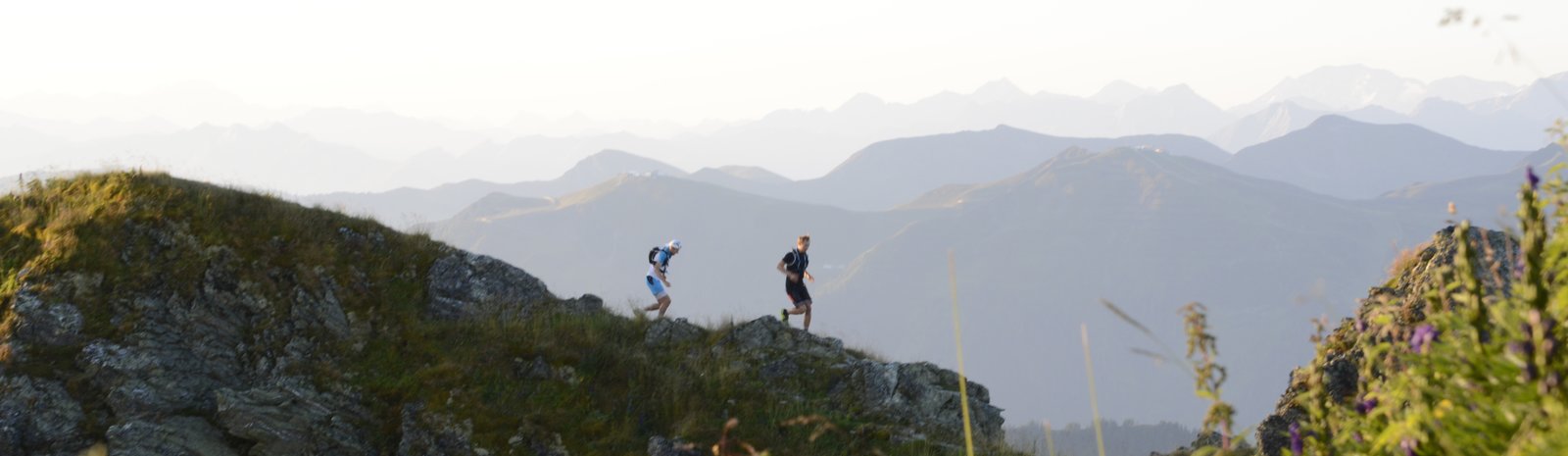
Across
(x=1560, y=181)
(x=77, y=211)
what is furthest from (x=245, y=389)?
(x=1560, y=181)

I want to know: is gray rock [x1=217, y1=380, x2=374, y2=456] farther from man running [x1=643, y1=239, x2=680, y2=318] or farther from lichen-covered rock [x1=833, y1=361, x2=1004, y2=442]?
man running [x1=643, y1=239, x2=680, y2=318]

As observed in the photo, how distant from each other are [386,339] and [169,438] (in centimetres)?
339

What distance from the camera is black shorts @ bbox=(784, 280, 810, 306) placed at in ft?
70.9

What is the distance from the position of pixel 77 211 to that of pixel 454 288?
5.11m

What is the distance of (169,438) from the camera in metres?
11.1

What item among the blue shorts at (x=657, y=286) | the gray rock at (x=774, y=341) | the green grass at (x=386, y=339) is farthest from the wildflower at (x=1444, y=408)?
the blue shorts at (x=657, y=286)

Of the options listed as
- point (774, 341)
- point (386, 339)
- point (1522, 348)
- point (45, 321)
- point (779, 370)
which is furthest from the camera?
point (774, 341)

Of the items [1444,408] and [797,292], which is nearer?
[1444,408]

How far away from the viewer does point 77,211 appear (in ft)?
45.4

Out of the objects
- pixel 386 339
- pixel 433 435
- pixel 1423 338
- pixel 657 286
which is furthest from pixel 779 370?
pixel 1423 338

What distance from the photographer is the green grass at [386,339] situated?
12.7m

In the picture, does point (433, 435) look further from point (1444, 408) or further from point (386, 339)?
point (1444, 408)

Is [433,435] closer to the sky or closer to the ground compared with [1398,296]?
closer to the ground

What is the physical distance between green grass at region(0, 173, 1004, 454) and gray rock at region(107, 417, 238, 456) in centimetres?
46
